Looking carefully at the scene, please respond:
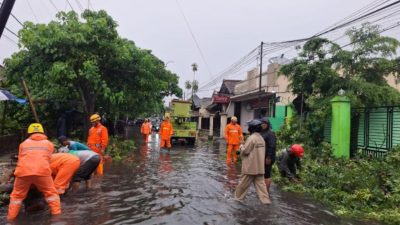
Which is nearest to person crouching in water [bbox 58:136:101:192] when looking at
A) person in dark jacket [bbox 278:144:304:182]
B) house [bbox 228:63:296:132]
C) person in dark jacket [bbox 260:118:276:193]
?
person in dark jacket [bbox 260:118:276:193]

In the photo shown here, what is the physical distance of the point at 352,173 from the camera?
9602mm

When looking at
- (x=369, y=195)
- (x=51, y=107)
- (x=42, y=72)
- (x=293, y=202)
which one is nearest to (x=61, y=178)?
(x=293, y=202)

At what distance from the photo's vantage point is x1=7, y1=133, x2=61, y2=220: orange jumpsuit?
6629mm

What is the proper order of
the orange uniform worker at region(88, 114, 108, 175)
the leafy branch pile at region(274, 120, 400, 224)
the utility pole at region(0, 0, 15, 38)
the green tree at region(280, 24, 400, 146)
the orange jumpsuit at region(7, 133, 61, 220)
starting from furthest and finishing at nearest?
the green tree at region(280, 24, 400, 146) < the orange uniform worker at region(88, 114, 108, 175) < the leafy branch pile at region(274, 120, 400, 224) < the utility pole at region(0, 0, 15, 38) < the orange jumpsuit at region(7, 133, 61, 220)

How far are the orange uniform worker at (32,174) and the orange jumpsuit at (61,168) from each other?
2.19 ft

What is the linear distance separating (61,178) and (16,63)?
10.00m

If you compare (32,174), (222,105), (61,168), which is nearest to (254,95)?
(222,105)

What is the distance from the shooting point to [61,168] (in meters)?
7.70

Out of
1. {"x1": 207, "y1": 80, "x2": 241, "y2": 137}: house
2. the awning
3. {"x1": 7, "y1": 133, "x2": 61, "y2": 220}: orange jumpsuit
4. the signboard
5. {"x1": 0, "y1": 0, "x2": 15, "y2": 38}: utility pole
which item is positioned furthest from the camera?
the signboard

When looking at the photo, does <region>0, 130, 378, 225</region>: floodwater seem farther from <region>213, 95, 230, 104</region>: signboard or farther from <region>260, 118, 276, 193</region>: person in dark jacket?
<region>213, 95, 230, 104</region>: signboard

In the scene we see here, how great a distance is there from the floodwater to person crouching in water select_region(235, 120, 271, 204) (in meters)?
0.35

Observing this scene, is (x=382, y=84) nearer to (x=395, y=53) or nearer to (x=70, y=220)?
(x=395, y=53)

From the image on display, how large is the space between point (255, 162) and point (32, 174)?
4.01 metres

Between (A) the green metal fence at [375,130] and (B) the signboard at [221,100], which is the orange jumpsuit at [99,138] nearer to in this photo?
(A) the green metal fence at [375,130]
